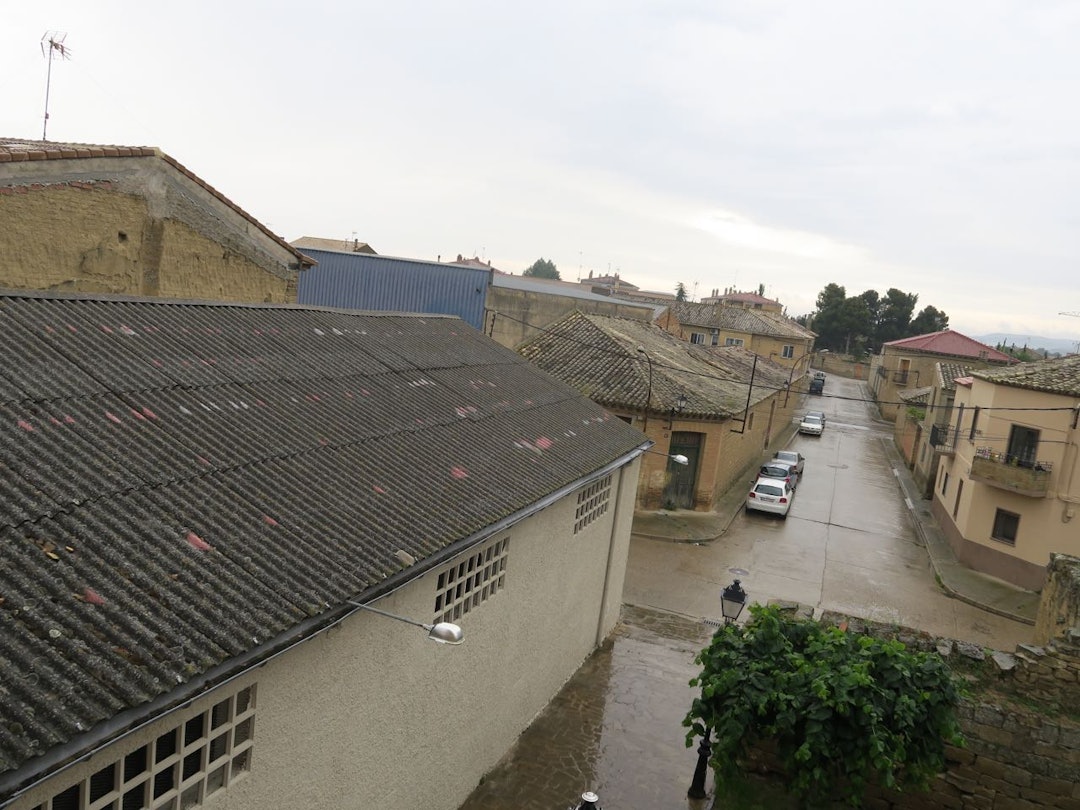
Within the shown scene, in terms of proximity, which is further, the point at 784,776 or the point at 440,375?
the point at 440,375

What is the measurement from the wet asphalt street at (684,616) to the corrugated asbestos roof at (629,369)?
13.3 ft

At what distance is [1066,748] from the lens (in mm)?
8461

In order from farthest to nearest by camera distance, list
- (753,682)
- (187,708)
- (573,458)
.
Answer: (573,458) → (753,682) → (187,708)

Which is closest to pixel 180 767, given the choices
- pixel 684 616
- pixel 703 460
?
pixel 684 616

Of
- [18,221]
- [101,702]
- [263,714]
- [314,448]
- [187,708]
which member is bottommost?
[263,714]

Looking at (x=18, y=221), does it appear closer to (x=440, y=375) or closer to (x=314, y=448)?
(x=440, y=375)

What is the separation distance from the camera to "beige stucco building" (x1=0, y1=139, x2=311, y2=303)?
40.6ft

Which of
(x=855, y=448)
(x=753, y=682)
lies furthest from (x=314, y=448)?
(x=855, y=448)

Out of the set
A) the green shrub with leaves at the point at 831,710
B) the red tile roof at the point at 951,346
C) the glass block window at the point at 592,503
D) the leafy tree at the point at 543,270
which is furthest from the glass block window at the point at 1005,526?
the leafy tree at the point at 543,270

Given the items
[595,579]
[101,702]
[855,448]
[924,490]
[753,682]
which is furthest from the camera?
[855,448]

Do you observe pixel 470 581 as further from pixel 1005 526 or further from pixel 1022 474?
pixel 1005 526

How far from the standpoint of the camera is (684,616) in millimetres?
16641

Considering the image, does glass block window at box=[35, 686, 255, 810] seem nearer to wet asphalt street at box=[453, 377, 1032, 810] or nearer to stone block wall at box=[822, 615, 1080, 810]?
wet asphalt street at box=[453, 377, 1032, 810]

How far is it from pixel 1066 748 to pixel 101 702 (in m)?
9.19
